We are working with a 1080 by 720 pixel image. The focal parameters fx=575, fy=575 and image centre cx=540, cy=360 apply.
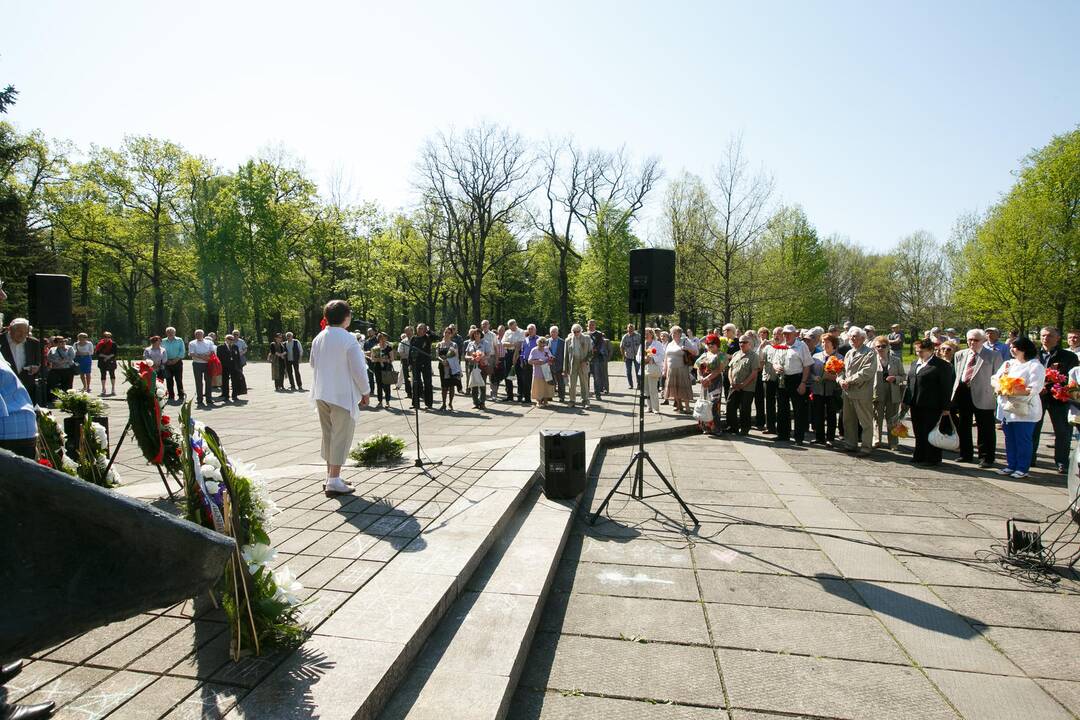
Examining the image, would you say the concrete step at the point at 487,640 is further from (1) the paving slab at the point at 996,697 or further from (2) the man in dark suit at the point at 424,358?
(2) the man in dark suit at the point at 424,358

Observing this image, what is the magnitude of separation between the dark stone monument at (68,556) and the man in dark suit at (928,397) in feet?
29.0

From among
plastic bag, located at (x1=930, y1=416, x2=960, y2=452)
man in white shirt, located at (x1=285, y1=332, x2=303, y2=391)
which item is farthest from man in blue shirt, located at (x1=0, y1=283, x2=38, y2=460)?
man in white shirt, located at (x1=285, y1=332, x2=303, y2=391)

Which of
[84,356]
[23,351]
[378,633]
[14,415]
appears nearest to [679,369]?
[378,633]

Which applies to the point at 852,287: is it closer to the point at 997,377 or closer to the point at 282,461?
the point at 997,377

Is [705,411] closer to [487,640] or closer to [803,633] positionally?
[803,633]

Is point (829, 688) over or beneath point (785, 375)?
beneath

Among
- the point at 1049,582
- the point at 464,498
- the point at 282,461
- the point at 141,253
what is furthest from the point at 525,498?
the point at 141,253

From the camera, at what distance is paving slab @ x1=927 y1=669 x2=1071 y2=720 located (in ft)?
8.86

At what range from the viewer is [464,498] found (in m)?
5.30

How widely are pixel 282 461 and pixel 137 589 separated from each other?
262 inches

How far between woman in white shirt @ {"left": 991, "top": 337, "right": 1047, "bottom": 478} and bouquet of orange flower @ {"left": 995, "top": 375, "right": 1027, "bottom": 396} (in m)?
0.05

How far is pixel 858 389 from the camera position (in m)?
8.30

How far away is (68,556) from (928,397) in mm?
9058

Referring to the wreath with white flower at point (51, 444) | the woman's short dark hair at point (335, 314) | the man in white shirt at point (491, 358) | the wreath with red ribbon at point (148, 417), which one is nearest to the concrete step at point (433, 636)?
the woman's short dark hair at point (335, 314)
